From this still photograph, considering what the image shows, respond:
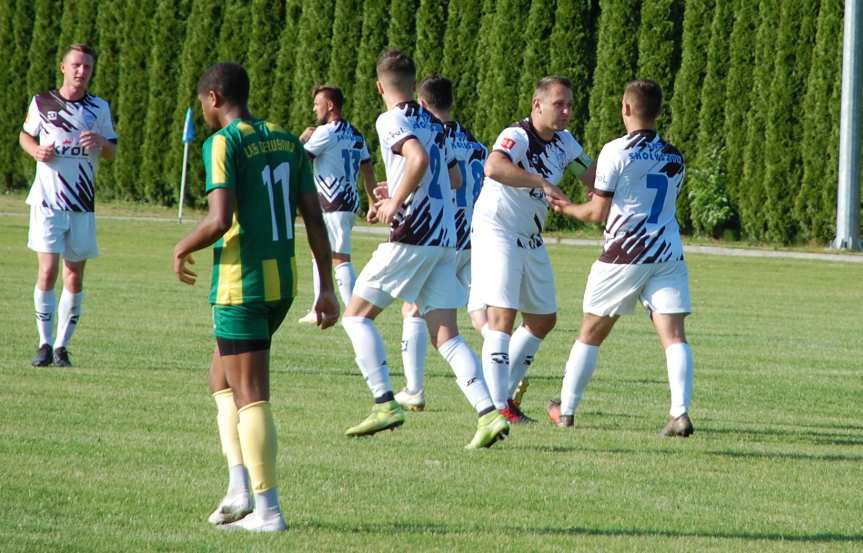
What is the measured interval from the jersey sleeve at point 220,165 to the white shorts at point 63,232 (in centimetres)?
590

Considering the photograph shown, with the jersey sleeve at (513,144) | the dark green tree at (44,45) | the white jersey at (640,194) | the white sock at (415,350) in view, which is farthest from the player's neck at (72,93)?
the dark green tree at (44,45)

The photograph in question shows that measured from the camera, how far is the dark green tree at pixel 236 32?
124ft

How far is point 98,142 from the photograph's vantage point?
12.2m

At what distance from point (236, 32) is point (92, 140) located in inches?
1029

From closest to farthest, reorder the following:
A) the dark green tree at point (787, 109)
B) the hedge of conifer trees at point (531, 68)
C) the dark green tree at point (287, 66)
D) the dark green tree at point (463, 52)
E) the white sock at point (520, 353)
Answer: the white sock at point (520, 353)
the dark green tree at point (787, 109)
the hedge of conifer trees at point (531, 68)
the dark green tree at point (463, 52)
the dark green tree at point (287, 66)

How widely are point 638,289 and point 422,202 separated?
4.84 feet

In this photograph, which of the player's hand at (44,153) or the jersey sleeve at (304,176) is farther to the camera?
the player's hand at (44,153)

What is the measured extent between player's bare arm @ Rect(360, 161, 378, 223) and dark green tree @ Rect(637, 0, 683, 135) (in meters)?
16.8

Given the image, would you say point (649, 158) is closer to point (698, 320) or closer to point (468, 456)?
point (468, 456)

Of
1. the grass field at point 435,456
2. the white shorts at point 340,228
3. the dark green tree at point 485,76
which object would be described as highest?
the dark green tree at point 485,76

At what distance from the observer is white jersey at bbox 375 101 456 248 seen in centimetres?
902

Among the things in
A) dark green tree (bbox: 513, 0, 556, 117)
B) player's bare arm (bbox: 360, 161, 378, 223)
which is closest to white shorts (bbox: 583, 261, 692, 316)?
player's bare arm (bbox: 360, 161, 378, 223)

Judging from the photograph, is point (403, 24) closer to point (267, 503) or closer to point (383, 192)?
point (383, 192)

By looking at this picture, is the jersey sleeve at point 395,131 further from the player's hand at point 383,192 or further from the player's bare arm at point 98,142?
the player's bare arm at point 98,142
